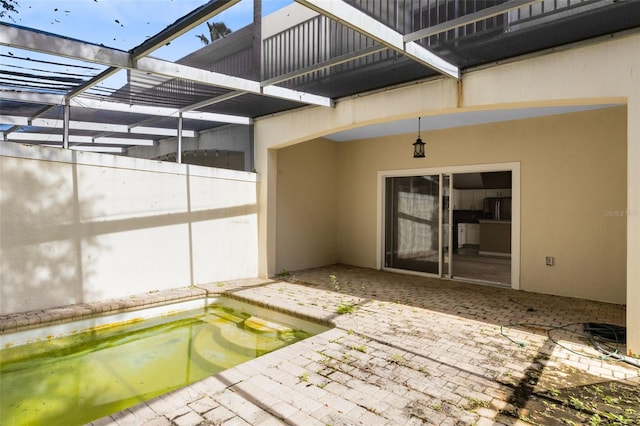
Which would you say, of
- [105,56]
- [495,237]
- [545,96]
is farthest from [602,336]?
[495,237]

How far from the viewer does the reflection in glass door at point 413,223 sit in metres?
7.80

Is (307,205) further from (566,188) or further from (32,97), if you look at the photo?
(32,97)

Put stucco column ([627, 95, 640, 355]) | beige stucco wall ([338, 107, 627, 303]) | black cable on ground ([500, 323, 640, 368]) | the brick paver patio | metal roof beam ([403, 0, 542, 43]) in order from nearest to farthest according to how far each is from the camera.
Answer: the brick paver patio, metal roof beam ([403, 0, 542, 43]), stucco column ([627, 95, 640, 355]), black cable on ground ([500, 323, 640, 368]), beige stucco wall ([338, 107, 627, 303])

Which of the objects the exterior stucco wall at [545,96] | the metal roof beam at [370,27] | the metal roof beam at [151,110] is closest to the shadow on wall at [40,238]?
the metal roof beam at [151,110]

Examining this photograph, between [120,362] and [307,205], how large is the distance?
5.37 m

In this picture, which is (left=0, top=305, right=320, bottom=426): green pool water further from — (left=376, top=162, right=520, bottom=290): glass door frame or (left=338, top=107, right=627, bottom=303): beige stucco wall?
(left=338, top=107, right=627, bottom=303): beige stucco wall

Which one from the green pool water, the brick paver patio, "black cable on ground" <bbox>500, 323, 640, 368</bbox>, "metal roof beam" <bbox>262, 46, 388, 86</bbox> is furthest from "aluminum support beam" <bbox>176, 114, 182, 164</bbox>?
"black cable on ground" <bbox>500, 323, 640, 368</bbox>

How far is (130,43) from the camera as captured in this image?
346 cm

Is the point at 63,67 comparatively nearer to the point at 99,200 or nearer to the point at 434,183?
the point at 99,200

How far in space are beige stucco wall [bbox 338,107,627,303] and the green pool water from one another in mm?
4716

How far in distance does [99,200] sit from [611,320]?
752cm

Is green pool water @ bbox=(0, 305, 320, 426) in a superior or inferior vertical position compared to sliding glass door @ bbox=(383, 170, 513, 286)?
inferior

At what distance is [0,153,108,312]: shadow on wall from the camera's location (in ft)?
14.5

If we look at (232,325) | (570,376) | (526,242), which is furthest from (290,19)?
(526,242)
